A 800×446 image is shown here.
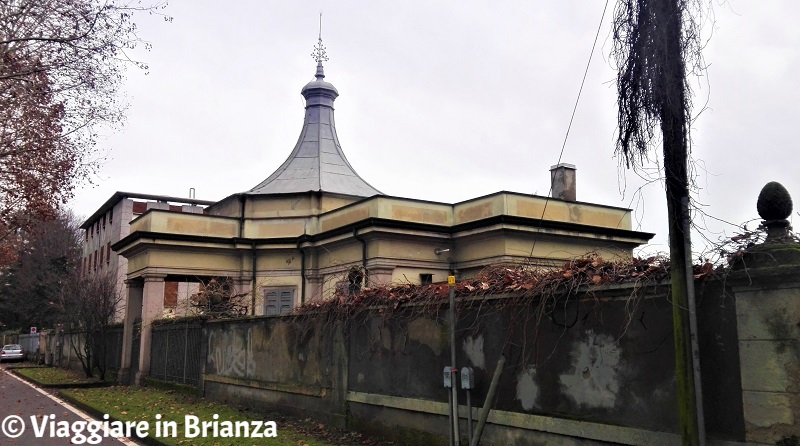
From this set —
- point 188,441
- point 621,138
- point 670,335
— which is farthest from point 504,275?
point 188,441

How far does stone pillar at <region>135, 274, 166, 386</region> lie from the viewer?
2177 centimetres

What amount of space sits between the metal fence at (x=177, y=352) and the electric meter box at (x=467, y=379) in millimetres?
10873

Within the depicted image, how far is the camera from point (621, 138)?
5.41m

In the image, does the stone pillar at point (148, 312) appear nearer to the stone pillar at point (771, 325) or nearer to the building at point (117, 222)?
the stone pillar at point (771, 325)

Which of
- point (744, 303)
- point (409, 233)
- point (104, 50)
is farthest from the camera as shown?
point (409, 233)

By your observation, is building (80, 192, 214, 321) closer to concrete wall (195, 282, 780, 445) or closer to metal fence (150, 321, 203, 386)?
metal fence (150, 321, 203, 386)

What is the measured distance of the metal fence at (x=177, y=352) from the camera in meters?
17.5

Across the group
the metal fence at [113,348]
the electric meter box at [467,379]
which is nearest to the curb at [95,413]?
the electric meter box at [467,379]

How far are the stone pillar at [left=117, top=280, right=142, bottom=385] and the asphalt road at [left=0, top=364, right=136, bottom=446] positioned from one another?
263 centimetres

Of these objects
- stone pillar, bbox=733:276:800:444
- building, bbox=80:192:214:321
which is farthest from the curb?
building, bbox=80:192:214:321

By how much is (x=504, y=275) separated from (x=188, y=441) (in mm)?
5512

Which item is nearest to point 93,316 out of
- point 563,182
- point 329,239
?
point 329,239

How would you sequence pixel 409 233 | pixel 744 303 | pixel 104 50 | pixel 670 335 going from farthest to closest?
pixel 409 233, pixel 104 50, pixel 670 335, pixel 744 303

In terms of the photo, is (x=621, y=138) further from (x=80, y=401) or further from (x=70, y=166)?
(x=80, y=401)
